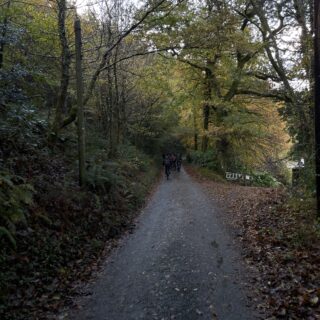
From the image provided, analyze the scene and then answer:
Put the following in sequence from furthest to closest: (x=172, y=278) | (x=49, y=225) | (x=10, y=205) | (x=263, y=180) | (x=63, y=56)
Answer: (x=263, y=180) < (x=63, y=56) < (x=49, y=225) < (x=172, y=278) < (x=10, y=205)

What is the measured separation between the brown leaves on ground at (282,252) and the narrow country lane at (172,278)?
416 millimetres

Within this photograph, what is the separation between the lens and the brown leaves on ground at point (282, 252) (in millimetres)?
5309

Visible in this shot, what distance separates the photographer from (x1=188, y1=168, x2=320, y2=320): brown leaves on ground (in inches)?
209

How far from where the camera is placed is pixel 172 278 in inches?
258

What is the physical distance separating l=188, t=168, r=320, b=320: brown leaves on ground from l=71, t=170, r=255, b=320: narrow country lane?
416 mm

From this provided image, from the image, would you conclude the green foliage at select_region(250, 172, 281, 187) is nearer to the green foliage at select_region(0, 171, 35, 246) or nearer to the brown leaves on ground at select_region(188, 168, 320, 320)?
the brown leaves on ground at select_region(188, 168, 320, 320)

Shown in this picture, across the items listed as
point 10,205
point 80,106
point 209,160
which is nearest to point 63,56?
point 80,106

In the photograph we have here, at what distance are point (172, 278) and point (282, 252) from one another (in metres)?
2.59

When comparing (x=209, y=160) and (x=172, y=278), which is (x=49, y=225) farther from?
(x=209, y=160)

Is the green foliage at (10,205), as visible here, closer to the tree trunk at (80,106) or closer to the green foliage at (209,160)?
the tree trunk at (80,106)

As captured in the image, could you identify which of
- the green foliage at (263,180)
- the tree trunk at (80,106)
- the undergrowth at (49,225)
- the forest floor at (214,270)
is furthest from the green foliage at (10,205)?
the green foliage at (263,180)

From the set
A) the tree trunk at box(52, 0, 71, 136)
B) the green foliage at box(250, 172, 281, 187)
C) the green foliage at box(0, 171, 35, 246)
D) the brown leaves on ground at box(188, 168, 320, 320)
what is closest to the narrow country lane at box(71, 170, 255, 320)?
the brown leaves on ground at box(188, 168, 320, 320)

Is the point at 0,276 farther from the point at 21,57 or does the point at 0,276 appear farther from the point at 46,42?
the point at 46,42

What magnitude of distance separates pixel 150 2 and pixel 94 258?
866cm
